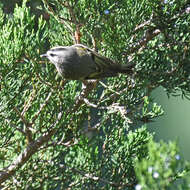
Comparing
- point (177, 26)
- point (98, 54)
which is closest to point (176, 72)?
point (177, 26)

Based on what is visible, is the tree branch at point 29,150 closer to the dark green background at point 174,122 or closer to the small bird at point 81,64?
→ the small bird at point 81,64

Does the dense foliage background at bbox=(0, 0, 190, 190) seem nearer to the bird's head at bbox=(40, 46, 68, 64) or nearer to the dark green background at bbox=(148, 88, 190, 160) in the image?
the bird's head at bbox=(40, 46, 68, 64)

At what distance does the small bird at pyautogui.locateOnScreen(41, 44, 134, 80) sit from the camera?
1.46 meters

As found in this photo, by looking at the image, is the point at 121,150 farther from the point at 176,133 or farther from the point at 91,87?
the point at 176,133

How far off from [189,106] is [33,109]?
2028 mm

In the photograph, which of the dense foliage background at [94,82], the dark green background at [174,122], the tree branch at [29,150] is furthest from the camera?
the dark green background at [174,122]

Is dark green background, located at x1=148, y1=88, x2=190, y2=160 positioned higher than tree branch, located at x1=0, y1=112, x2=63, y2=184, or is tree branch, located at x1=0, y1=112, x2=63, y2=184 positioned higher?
dark green background, located at x1=148, y1=88, x2=190, y2=160

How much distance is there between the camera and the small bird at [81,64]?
1461mm

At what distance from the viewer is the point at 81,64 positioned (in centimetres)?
155

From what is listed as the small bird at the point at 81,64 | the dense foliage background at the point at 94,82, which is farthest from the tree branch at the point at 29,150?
the small bird at the point at 81,64

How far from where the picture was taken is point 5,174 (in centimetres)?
163

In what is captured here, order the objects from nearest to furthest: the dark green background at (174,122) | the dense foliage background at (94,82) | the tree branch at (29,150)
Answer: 1. the dense foliage background at (94,82)
2. the tree branch at (29,150)
3. the dark green background at (174,122)

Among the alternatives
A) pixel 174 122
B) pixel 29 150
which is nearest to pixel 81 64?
pixel 29 150

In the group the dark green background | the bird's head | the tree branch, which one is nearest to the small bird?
the bird's head
